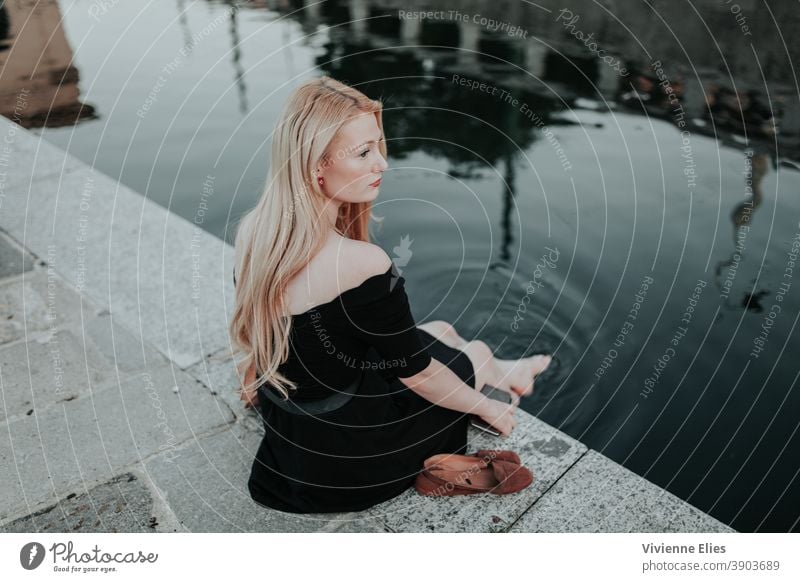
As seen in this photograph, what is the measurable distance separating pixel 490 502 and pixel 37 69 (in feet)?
29.2

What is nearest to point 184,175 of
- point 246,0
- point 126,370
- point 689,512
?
point 126,370

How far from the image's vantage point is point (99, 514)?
252 cm

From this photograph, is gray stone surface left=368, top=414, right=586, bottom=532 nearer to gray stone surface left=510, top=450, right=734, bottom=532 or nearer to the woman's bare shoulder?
gray stone surface left=510, top=450, right=734, bottom=532

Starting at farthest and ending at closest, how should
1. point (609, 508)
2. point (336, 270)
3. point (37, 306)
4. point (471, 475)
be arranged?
point (37, 306) → point (471, 475) → point (609, 508) → point (336, 270)

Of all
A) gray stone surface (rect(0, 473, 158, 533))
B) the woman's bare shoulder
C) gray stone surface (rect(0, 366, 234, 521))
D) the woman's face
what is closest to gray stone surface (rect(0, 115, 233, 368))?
gray stone surface (rect(0, 366, 234, 521))

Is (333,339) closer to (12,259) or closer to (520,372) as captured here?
(520,372)

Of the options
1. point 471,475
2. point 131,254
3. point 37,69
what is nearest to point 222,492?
point 471,475

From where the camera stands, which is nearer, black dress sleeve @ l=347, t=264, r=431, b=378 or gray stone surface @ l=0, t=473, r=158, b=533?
black dress sleeve @ l=347, t=264, r=431, b=378

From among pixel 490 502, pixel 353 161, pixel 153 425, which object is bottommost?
pixel 153 425

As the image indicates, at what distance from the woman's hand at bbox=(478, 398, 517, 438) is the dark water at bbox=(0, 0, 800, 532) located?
421 millimetres

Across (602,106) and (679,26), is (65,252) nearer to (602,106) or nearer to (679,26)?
(602,106)

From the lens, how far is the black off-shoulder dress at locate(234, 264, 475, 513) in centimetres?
230

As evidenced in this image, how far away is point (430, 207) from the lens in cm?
525

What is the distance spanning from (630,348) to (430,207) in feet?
6.45
